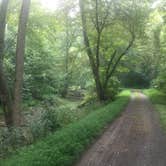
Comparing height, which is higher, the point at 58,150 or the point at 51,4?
the point at 51,4

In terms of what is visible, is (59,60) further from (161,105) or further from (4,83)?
(4,83)

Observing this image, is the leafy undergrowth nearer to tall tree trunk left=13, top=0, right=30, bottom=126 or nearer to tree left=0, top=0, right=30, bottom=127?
tree left=0, top=0, right=30, bottom=127

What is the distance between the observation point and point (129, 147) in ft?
25.2

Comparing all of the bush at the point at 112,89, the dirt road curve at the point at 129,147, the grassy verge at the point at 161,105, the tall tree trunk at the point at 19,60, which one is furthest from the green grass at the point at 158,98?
the tall tree trunk at the point at 19,60

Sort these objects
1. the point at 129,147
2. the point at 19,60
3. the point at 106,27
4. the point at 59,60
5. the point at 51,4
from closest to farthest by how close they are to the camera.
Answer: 1. the point at 129,147
2. the point at 19,60
3. the point at 51,4
4. the point at 106,27
5. the point at 59,60

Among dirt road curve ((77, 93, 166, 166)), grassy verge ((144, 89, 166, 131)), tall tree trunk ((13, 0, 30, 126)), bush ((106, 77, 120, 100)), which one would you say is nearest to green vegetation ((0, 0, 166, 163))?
tall tree trunk ((13, 0, 30, 126))

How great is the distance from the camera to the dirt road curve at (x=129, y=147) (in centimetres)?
646

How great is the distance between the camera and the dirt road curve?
6.46 meters

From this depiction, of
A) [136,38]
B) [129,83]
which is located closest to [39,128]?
[136,38]

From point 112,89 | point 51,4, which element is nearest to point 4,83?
point 51,4

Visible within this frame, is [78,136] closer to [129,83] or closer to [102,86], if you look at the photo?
[102,86]

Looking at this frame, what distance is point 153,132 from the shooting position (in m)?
9.79

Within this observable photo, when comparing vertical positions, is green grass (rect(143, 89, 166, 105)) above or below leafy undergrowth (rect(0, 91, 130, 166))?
below

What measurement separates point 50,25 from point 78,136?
860 centimetres
